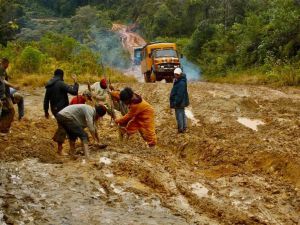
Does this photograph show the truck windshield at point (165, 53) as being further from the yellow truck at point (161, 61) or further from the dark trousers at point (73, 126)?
the dark trousers at point (73, 126)

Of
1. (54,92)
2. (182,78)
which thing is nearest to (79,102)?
(54,92)

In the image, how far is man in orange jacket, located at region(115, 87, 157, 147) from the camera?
9.23m

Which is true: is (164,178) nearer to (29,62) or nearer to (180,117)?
(180,117)

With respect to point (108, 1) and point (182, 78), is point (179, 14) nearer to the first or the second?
point (108, 1)

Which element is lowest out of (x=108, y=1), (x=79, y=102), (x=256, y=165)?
(x=256, y=165)

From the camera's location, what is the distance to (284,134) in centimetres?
1105

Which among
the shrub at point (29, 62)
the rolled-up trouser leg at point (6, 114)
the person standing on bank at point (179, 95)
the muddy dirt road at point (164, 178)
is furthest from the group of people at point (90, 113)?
the shrub at point (29, 62)

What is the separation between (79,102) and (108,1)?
238ft

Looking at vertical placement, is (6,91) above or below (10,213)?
above

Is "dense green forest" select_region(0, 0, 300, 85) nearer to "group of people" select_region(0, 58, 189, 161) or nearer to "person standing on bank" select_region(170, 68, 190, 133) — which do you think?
"group of people" select_region(0, 58, 189, 161)

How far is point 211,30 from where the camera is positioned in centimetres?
3688

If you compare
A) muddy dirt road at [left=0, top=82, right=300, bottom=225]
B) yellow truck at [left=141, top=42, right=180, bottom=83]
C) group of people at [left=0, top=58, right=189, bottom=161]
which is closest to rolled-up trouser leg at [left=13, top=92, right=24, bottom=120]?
group of people at [left=0, top=58, right=189, bottom=161]

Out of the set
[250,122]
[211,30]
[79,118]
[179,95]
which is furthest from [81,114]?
[211,30]

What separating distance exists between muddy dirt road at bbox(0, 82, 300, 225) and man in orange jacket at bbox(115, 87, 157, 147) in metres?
0.34
